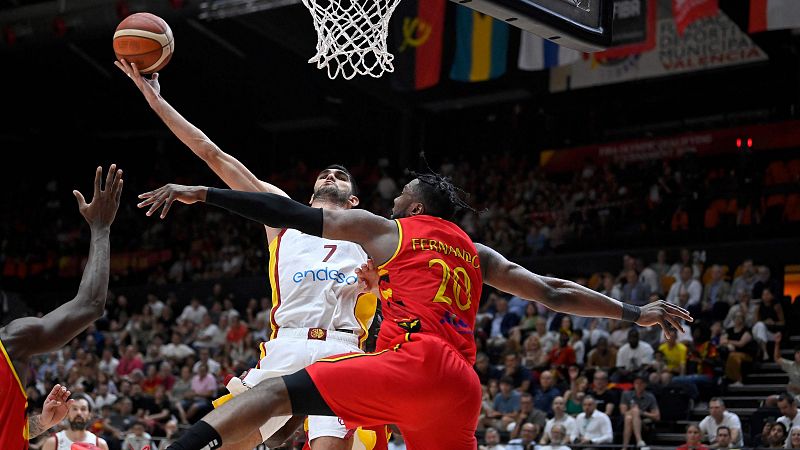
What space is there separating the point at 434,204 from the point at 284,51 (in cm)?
1857

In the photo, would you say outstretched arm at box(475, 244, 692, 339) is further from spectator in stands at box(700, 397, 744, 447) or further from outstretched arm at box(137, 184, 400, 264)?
spectator in stands at box(700, 397, 744, 447)

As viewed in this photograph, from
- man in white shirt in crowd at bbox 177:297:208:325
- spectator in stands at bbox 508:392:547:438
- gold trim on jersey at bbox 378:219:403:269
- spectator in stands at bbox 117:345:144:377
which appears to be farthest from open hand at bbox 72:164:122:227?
man in white shirt in crowd at bbox 177:297:208:325

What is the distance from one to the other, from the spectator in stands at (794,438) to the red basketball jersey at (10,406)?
27.5ft

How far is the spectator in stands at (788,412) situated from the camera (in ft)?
35.7

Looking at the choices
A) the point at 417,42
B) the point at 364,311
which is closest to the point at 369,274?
the point at 364,311

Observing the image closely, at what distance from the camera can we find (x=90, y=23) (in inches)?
852

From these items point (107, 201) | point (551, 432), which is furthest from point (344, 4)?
point (551, 432)

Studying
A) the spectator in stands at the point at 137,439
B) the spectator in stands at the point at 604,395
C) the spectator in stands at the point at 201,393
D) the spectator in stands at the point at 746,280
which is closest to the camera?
the spectator in stands at the point at 604,395

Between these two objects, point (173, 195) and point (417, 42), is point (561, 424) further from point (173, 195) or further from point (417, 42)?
point (173, 195)

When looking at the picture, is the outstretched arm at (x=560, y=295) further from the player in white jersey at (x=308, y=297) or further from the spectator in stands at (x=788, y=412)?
the spectator in stands at (x=788, y=412)

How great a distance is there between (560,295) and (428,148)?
1848 cm

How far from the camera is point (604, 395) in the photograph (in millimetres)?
12445

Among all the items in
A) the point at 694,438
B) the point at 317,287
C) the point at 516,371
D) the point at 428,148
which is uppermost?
the point at 428,148

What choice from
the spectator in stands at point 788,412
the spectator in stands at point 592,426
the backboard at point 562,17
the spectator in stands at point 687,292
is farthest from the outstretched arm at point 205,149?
the spectator in stands at point 687,292
